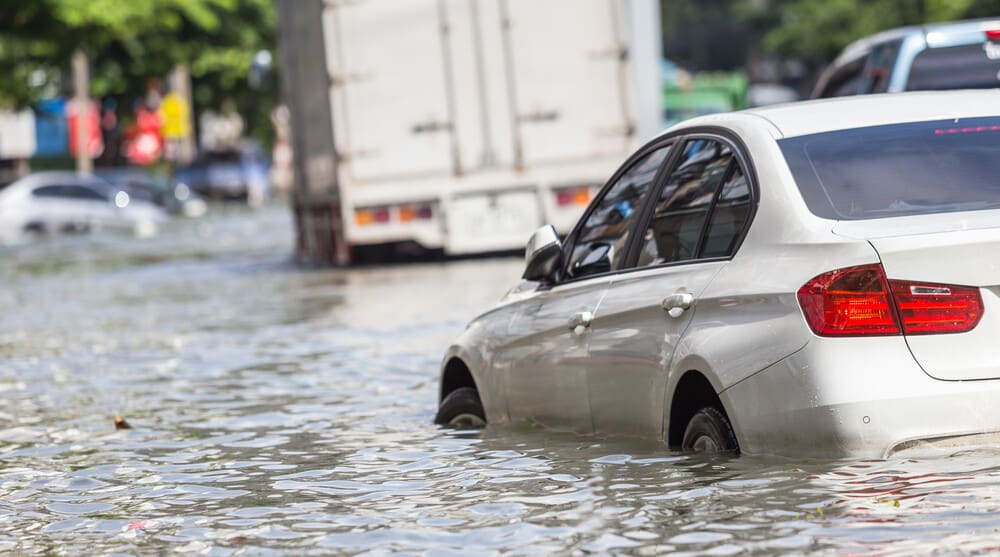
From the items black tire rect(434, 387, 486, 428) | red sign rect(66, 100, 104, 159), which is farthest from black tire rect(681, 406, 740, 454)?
red sign rect(66, 100, 104, 159)

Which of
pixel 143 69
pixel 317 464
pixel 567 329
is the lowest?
pixel 317 464

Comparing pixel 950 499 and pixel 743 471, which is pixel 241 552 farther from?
pixel 950 499

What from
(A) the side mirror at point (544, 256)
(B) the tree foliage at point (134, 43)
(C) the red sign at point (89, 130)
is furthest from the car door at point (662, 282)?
(C) the red sign at point (89, 130)

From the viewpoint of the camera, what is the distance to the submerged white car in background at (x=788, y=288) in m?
6.05

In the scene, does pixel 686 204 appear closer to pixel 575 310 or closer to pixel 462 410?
pixel 575 310

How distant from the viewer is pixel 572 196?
2116 cm

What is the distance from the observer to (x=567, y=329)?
25.1ft

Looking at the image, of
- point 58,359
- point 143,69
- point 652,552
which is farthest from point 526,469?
point 143,69

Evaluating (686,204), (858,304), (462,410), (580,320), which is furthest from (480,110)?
(858,304)

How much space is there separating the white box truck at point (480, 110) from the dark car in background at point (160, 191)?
29219mm

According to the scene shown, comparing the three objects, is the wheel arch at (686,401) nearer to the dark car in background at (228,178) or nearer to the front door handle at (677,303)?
the front door handle at (677,303)

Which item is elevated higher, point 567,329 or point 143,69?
point 143,69

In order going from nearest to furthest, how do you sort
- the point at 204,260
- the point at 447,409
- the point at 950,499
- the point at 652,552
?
1. the point at 652,552
2. the point at 950,499
3. the point at 447,409
4. the point at 204,260

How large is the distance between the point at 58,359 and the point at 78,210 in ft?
102
